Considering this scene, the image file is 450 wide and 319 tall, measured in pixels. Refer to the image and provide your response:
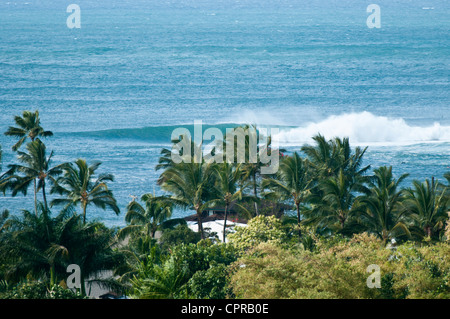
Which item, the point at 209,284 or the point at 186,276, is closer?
the point at 209,284

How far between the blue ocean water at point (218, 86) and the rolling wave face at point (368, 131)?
0.52 feet

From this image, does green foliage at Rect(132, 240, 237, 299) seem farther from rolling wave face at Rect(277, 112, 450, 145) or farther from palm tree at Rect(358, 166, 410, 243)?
rolling wave face at Rect(277, 112, 450, 145)

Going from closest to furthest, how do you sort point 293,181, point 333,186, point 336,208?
point 333,186 → point 336,208 → point 293,181

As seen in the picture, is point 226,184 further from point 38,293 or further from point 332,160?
point 38,293

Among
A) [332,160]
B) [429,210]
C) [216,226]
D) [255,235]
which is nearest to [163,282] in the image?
[255,235]

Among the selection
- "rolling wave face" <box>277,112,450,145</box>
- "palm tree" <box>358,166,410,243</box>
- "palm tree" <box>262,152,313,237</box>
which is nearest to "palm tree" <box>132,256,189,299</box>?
"palm tree" <box>358,166,410,243</box>

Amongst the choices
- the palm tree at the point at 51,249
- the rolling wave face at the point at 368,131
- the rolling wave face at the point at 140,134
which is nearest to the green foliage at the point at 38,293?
the palm tree at the point at 51,249

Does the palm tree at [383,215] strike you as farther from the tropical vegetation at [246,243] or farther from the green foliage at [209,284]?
the green foliage at [209,284]

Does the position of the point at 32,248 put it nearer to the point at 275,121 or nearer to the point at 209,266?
the point at 209,266

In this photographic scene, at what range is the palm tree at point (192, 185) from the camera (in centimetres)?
2977

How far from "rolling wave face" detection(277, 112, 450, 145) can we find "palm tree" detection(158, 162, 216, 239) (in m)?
42.5

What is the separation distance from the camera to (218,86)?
100 m

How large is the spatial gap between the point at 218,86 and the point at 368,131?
101 feet
